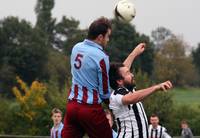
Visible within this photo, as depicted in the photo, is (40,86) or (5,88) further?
(5,88)

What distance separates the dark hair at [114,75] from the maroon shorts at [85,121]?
84 cm

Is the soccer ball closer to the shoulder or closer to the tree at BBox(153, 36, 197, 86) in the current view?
the shoulder

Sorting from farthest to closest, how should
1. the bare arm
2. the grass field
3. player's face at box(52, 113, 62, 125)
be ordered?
1. the grass field
2. player's face at box(52, 113, 62, 125)
3. the bare arm

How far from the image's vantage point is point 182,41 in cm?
10150

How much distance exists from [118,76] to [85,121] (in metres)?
1.09

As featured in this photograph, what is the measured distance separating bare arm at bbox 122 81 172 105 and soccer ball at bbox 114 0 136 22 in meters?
2.36

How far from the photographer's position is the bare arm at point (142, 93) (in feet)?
25.2

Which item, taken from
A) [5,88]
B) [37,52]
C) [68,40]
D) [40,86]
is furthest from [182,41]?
[40,86]

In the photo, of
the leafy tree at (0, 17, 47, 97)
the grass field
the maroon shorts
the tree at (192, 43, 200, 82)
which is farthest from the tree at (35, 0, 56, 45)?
the maroon shorts

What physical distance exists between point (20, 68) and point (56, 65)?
16.5ft

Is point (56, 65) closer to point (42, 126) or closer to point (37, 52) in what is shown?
point (37, 52)

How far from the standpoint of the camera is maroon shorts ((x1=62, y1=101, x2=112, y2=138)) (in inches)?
317

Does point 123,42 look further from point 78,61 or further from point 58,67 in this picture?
point 78,61

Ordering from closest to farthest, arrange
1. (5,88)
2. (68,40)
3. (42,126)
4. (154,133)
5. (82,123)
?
(82,123) → (154,133) → (42,126) → (5,88) → (68,40)
